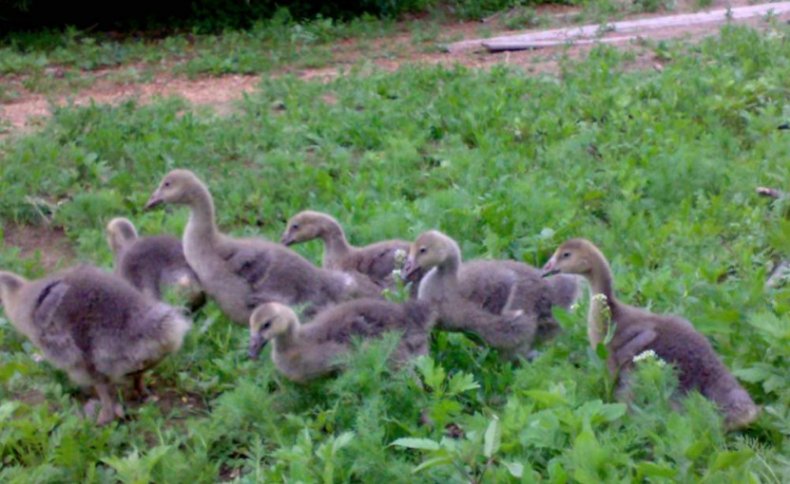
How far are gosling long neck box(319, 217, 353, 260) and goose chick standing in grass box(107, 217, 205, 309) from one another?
0.89 m

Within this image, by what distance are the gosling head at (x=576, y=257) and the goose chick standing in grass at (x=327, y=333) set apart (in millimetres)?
801

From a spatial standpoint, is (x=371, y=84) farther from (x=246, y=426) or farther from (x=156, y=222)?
(x=246, y=426)

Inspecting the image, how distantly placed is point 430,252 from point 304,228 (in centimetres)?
142

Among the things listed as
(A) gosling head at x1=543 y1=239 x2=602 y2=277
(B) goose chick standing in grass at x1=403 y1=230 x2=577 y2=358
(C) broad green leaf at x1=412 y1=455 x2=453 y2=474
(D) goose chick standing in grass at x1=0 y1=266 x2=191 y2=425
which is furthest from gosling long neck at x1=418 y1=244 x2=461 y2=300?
(C) broad green leaf at x1=412 y1=455 x2=453 y2=474

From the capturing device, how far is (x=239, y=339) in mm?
6504

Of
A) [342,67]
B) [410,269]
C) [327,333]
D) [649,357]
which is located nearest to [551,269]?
[410,269]

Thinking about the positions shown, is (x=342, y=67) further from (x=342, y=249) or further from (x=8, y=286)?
(x=8, y=286)

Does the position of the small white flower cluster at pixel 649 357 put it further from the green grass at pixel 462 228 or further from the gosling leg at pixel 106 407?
the gosling leg at pixel 106 407

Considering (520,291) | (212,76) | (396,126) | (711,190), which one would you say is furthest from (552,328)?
(212,76)

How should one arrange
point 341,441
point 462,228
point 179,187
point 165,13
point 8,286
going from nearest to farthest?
point 341,441 → point 8,286 → point 179,187 → point 462,228 → point 165,13

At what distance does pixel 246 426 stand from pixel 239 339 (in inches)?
44.4

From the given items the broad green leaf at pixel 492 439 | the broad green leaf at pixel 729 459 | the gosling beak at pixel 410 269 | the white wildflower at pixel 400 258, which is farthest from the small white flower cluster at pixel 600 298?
the white wildflower at pixel 400 258

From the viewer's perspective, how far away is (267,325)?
557 cm

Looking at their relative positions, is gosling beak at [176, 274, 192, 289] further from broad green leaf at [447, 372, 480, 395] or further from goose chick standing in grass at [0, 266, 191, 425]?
broad green leaf at [447, 372, 480, 395]
